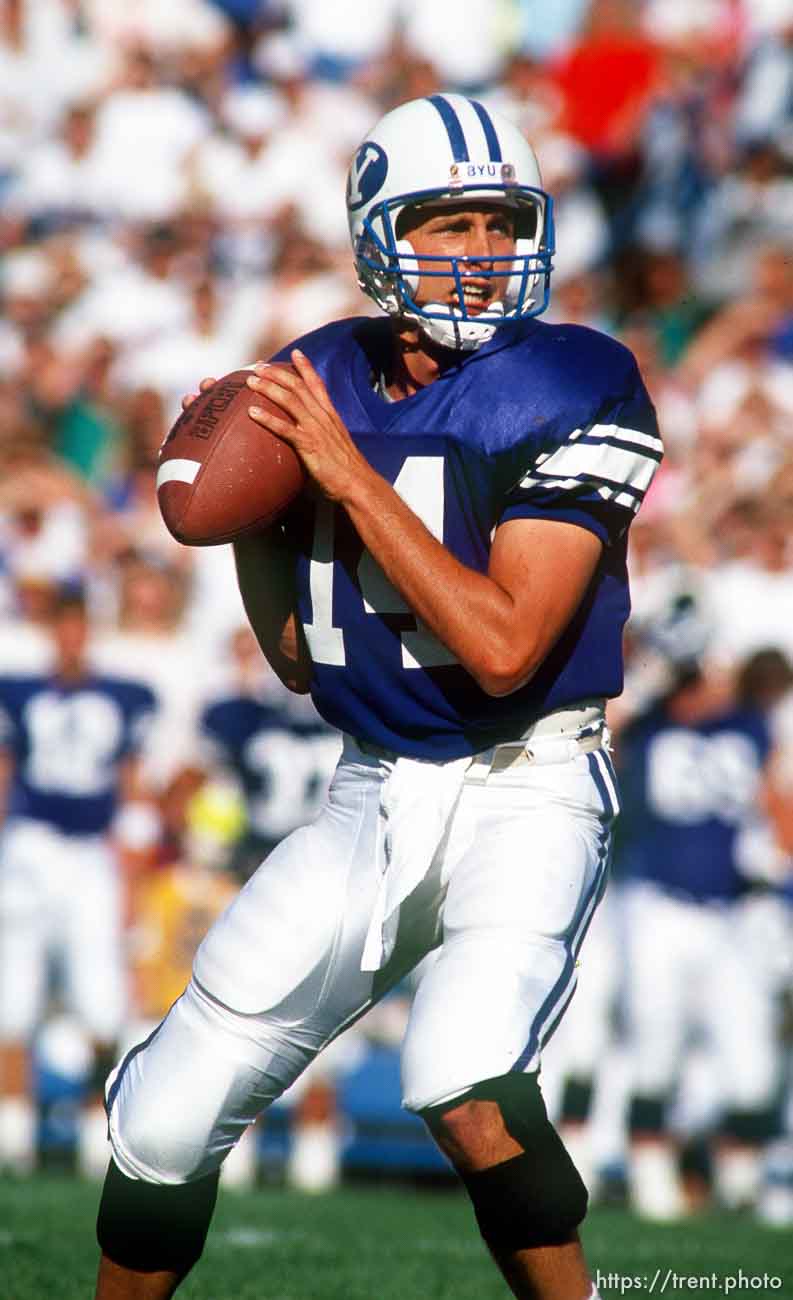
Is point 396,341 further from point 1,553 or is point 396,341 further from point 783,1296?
point 1,553

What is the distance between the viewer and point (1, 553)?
7.22 metres

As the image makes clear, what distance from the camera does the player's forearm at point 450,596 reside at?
257cm

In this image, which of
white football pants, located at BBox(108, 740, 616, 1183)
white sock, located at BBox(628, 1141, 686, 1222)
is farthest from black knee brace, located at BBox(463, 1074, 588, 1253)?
white sock, located at BBox(628, 1141, 686, 1222)

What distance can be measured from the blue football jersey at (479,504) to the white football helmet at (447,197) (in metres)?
0.07

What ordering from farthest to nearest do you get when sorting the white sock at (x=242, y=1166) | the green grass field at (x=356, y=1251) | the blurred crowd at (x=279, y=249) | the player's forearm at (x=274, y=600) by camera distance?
the blurred crowd at (x=279, y=249) → the white sock at (x=242, y=1166) → the green grass field at (x=356, y=1251) → the player's forearm at (x=274, y=600)

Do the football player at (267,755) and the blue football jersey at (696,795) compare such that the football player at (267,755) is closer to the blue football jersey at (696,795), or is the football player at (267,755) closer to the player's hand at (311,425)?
the blue football jersey at (696,795)

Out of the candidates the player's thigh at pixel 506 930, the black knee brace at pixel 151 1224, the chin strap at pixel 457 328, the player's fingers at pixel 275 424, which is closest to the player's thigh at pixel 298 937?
the player's thigh at pixel 506 930

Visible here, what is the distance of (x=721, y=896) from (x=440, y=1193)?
1249 millimetres

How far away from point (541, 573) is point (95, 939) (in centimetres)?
403

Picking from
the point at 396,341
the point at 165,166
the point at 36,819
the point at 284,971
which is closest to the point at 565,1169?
the point at 284,971

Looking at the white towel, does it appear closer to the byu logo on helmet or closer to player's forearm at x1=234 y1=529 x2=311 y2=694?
player's forearm at x1=234 y1=529 x2=311 y2=694

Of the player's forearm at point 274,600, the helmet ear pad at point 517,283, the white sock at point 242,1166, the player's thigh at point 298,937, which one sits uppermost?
the helmet ear pad at point 517,283

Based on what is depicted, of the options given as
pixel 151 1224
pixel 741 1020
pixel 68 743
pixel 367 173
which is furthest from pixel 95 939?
pixel 367 173

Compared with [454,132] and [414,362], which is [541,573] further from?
[454,132]
